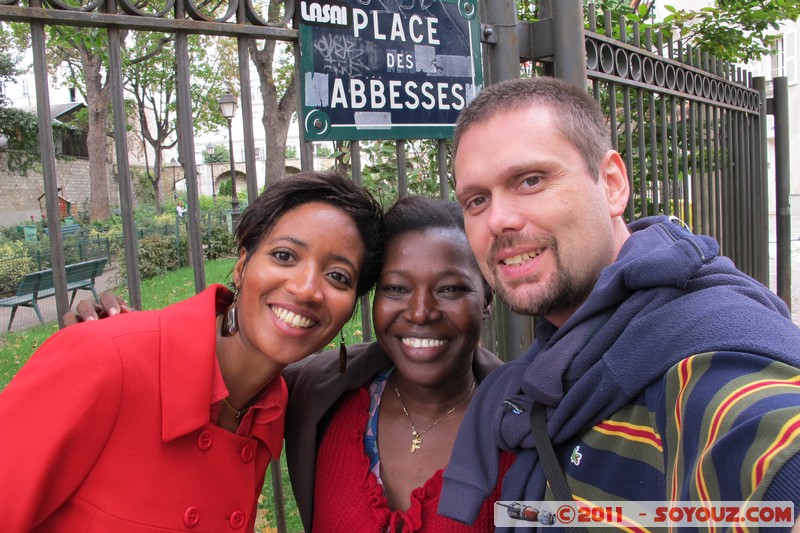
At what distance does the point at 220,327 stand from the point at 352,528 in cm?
74

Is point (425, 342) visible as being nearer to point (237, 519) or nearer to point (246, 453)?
point (246, 453)

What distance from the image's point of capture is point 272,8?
3.05 meters

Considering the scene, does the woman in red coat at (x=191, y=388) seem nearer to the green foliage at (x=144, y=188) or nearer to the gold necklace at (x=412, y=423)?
the gold necklace at (x=412, y=423)

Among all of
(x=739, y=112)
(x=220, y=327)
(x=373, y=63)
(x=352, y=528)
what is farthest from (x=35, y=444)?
(x=739, y=112)

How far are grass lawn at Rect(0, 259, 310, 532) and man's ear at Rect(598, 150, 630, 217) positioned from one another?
1348 millimetres

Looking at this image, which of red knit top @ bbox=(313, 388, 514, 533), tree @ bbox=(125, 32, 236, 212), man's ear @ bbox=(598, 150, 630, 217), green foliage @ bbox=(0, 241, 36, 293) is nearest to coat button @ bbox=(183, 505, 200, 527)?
red knit top @ bbox=(313, 388, 514, 533)

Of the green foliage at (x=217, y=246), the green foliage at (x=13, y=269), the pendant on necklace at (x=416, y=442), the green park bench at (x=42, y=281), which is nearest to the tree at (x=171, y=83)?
the green foliage at (x=217, y=246)

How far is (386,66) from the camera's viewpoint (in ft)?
7.68

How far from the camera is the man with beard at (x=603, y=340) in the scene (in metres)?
0.98

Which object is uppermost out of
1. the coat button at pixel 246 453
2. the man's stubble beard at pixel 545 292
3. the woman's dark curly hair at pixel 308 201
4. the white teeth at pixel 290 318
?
the woman's dark curly hair at pixel 308 201

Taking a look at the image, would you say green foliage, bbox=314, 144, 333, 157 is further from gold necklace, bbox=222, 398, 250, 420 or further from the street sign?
gold necklace, bbox=222, 398, 250, 420

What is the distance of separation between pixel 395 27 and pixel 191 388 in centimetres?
149

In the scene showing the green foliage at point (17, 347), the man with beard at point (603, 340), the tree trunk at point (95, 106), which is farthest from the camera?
the tree trunk at point (95, 106)

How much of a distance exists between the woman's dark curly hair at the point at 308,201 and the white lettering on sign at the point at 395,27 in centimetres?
60
